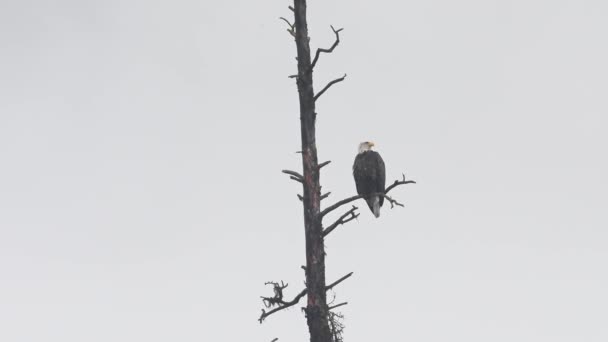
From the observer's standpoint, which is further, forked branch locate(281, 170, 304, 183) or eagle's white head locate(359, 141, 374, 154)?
eagle's white head locate(359, 141, 374, 154)

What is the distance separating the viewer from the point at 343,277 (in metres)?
8.39

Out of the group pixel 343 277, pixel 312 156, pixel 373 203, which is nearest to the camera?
pixel 343 277

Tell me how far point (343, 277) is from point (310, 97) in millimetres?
2314

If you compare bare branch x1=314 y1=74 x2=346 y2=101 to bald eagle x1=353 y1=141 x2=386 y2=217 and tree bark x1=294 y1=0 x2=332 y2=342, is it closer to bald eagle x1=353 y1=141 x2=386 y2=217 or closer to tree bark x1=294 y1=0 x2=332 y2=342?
tree bark x1=294 y1=0 x2=332 y2=342

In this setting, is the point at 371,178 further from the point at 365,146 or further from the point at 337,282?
the point at 337,282

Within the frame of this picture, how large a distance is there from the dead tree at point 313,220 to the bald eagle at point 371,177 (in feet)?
19.4

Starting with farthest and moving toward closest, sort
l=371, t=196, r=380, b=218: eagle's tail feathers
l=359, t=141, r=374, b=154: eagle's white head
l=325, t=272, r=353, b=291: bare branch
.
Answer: l=359, t=141, r=374, b=154: eagle's white head
l=371, t=196, r=380, b=218: eagle's tail feathers
l=325, t=272, r=353, b=291: bare branch

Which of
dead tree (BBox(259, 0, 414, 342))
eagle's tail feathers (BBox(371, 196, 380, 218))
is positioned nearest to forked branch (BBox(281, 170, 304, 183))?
dead tree (BBox(259, 0, 414, 342))

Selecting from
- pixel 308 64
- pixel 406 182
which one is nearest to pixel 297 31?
pixel 308 64

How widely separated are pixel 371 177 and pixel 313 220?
6.35 m

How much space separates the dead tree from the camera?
28.2 feet

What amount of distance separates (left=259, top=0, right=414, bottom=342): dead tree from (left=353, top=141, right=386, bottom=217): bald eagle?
5918 mm

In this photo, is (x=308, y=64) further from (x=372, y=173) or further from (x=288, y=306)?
(x=372, y=173)

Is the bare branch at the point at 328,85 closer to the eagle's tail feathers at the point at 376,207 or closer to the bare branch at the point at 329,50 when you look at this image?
the bare branch at the point at 329,50
